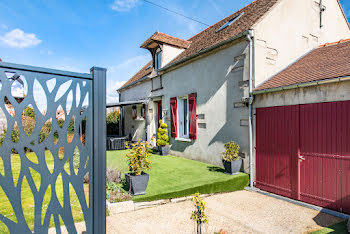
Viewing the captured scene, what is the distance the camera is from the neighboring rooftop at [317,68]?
4.82m

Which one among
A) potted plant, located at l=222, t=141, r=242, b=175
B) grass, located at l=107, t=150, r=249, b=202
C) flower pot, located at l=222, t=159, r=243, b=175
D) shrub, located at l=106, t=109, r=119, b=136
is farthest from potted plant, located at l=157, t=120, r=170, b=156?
shrub, located at l=106, t=109, r=119, b=136

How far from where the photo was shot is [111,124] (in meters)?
16.8

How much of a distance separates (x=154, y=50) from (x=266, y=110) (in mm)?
7412

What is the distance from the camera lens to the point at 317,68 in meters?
5.49

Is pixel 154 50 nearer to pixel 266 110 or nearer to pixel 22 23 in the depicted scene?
pixel 22 23

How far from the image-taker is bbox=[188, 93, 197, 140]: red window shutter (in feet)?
27.3

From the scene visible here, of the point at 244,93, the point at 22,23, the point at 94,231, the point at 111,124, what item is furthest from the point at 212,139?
the point at 111,124

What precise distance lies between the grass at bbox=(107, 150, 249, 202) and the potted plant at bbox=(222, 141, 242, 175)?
0.61 ft

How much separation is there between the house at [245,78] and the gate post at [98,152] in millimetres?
4549

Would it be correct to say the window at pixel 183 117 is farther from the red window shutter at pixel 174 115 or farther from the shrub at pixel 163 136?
the shrub at pixel 163 136

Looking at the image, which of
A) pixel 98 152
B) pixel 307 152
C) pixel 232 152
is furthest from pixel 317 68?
pixel 98 152

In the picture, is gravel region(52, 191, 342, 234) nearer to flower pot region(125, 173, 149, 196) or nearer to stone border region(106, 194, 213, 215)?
stone border region(106, 194, 213, 215)

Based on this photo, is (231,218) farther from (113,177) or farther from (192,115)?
(192,115)

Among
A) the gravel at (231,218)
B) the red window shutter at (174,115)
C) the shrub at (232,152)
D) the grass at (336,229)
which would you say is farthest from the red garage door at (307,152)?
the red window shutter at (174,115)
